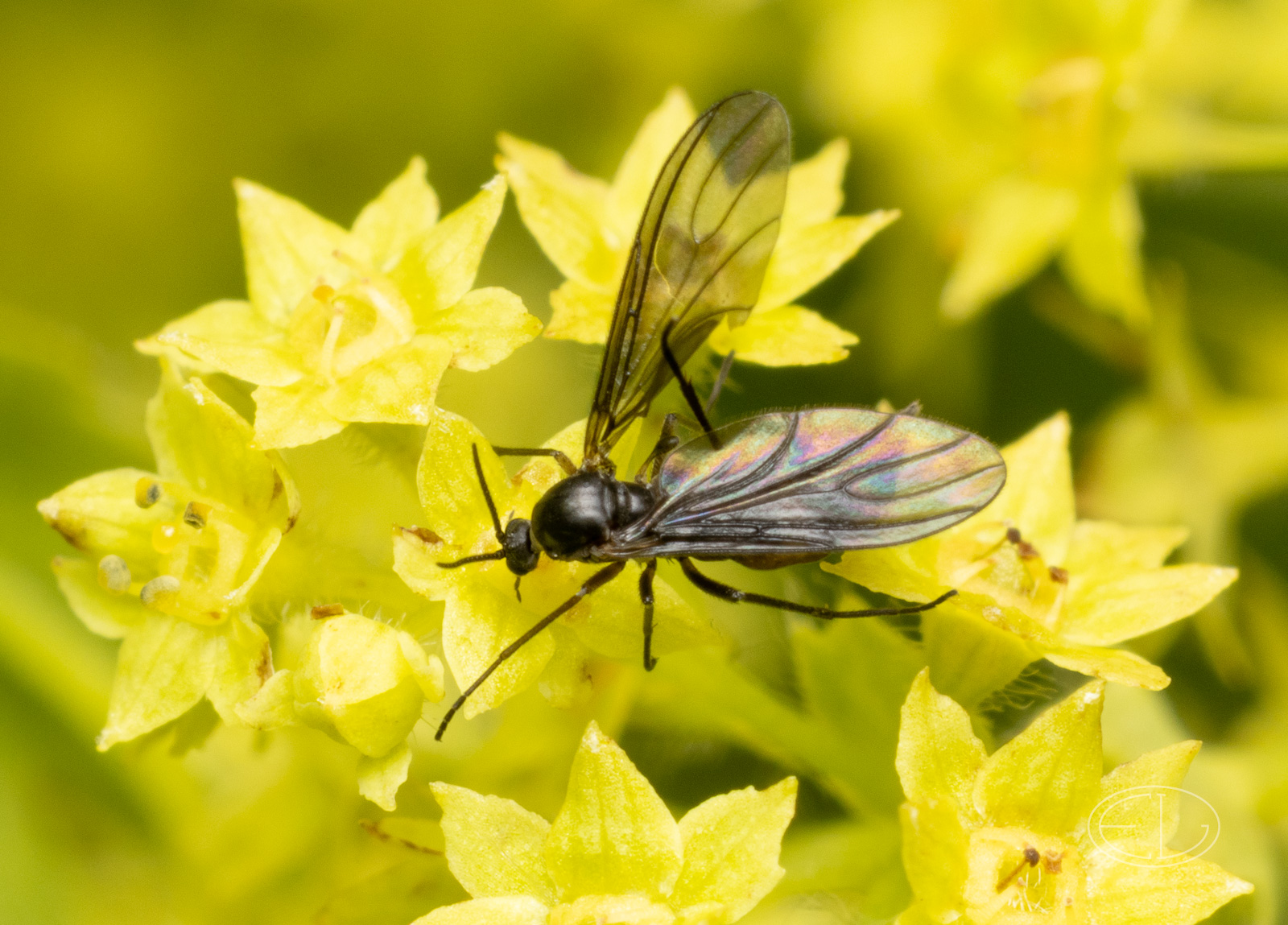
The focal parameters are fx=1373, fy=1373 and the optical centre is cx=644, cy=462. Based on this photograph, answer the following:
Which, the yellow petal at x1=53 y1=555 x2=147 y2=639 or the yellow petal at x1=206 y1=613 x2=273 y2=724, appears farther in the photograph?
the yellow petal at x1=53 y1=555 x2=147 y2=639

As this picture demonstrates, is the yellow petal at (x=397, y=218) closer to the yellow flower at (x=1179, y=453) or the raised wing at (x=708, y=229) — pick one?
the raised wing at (x=708, y=229)

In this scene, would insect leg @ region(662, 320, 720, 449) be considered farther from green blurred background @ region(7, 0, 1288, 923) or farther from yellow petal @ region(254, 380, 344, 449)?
yellow petal @ region(254, 380, 344, 449)

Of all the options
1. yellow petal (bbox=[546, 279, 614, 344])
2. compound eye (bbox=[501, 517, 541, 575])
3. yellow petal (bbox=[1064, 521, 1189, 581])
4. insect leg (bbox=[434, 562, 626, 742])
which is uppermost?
yellow petal (bbox=[546, 279, 614, 344])

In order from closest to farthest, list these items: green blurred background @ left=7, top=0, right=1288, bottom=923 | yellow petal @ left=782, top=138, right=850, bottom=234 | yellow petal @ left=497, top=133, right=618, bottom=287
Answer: yellow petal @ left=497, top=133, right=618, bottom=287 < yellow petal @ left=782, top=138, right=850, bottom=234 < green blurred background @ left=7, top=0, right=1288, bottom=923

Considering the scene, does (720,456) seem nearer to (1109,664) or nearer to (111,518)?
(1109,664)

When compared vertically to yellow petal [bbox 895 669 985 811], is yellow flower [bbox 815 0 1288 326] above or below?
above

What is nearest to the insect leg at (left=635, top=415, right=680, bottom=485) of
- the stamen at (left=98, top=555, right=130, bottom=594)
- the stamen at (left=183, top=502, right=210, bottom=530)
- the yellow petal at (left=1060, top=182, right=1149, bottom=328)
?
the stamen at (left=183, top=502, right=210, bottom=530)
